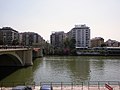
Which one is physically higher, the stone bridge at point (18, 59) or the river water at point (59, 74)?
the stone bridge at point (18, 59)

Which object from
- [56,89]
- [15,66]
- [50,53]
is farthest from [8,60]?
[50,53]

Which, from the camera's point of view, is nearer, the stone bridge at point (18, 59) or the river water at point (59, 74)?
the river water at point (59, 74)

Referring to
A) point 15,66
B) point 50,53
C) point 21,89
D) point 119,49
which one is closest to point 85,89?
point 21,89

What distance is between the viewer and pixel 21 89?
2628cm

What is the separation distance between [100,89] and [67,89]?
461 cm

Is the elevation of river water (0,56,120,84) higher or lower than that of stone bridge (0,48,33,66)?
lower

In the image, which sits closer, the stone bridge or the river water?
the river water

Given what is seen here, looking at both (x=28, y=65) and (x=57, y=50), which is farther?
(x=57, y=50)

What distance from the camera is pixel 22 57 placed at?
78438 millimetres

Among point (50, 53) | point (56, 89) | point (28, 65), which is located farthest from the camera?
point (50, 53)

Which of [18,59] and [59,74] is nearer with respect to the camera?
[59,74]

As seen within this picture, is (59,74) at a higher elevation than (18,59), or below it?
below

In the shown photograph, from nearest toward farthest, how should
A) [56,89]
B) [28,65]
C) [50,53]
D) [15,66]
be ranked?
[56,89] < [15,66] < [28,65] < [50,53]

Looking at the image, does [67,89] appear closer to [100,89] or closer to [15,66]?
[100,89]
